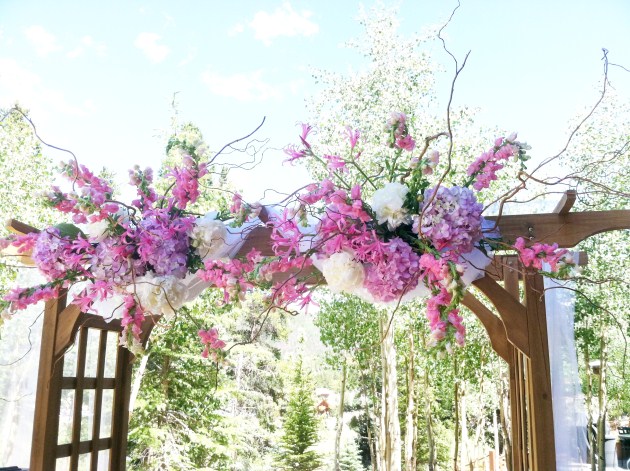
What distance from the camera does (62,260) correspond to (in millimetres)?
2020

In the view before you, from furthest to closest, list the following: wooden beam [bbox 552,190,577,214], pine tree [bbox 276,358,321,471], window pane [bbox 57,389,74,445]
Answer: pine tree [bbox 276,358,321,471], window pane [bbox 57,389,74,445], wooden beam [bbox 552,190,577,214]

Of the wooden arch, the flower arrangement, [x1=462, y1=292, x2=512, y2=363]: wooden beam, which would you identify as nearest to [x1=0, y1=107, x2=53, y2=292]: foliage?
the wooden arch

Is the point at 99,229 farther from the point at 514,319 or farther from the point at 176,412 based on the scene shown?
the point at 176,412

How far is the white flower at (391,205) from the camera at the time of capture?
1.72m

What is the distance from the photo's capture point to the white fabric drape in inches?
105

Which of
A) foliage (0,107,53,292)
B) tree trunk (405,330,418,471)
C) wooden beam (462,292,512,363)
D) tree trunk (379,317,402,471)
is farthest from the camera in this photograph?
tree trunk (405,330,418,471)

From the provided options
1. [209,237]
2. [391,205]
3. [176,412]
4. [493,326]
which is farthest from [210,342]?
[176,412]

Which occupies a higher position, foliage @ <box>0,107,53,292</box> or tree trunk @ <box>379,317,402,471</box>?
foliage @ <box>0,107,53,292</box>

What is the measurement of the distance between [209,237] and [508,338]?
1136 mm

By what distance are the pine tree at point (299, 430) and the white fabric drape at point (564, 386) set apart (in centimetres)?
891

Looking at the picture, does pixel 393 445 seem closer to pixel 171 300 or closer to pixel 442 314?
pixel 171 300

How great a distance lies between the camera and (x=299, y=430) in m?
11.6

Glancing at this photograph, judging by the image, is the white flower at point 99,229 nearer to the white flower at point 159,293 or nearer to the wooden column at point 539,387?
the white flower at point 159,293

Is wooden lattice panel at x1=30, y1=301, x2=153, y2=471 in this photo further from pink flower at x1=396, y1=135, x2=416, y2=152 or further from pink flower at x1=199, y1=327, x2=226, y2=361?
pink flower at x1=396, y1=135, x2=416, y2=152
